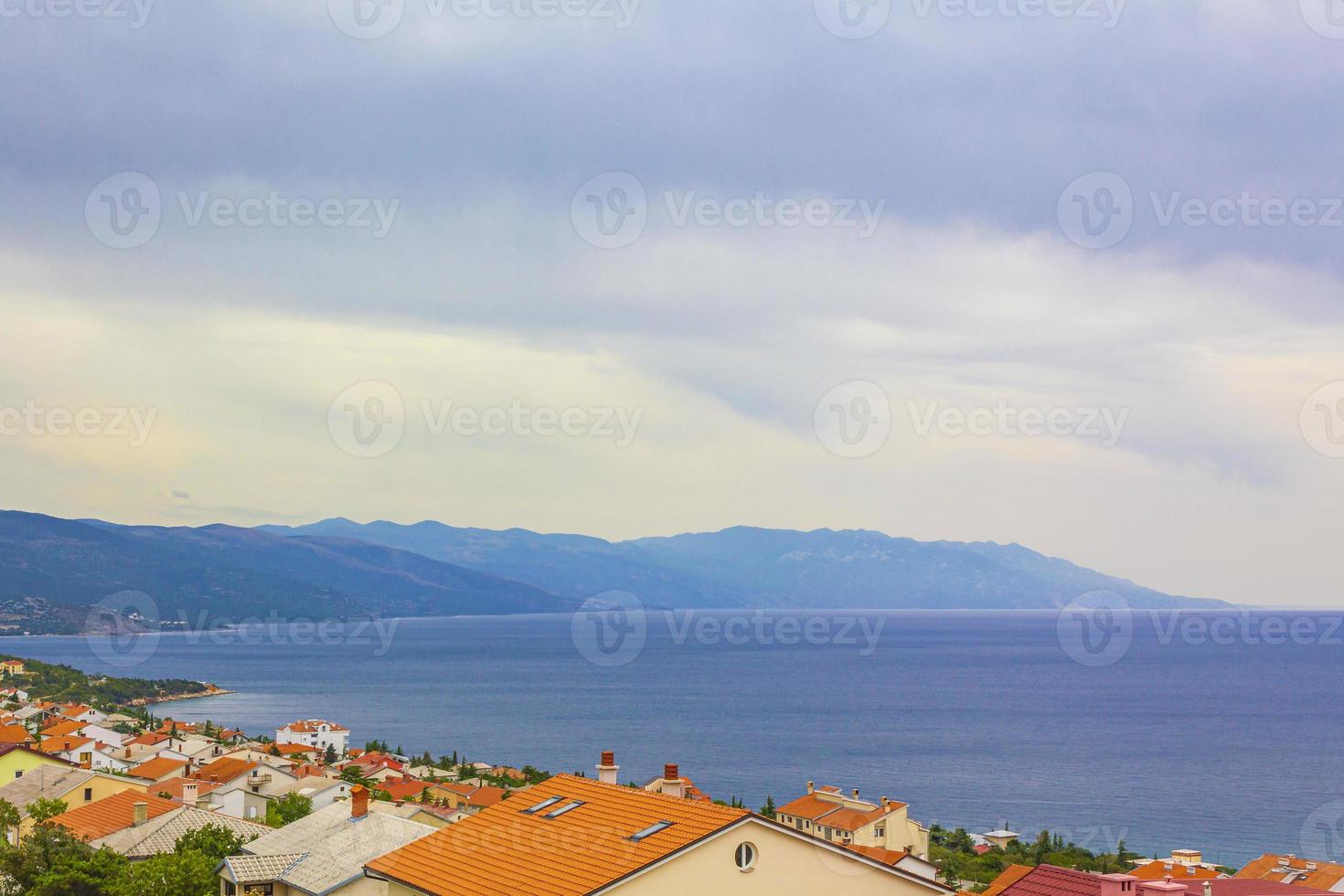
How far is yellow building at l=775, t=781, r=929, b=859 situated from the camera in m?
46.6

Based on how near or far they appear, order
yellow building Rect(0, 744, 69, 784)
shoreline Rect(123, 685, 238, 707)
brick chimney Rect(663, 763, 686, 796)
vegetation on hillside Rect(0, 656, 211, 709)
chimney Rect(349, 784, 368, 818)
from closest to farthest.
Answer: brick chimney Rect(663, 763, 686, 796), chimney Rect(349, 784, 368, 818), yellow building Rect(0, 744, 69, 784), vegetation on hillside Rect(0, 656, 211, 709), shoreline Rect(123, 685, 238, 707)

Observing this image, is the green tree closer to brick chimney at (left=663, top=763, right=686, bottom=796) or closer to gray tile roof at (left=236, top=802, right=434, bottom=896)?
gray tile roof at (left=236, top=802, right=434, bottom=896)

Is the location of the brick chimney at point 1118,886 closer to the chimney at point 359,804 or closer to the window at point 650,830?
the window at point 650,830

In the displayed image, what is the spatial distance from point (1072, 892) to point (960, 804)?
66581mm

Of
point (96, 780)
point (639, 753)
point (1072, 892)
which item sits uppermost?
point (1072, 892)

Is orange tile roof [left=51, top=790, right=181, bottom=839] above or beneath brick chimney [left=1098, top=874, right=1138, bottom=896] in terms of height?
beneath

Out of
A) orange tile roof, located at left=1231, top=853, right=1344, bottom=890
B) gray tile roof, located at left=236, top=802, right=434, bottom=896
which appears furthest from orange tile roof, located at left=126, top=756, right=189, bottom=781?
orange tile roof, located at left=1231, top=853, right=1344, bottom=890

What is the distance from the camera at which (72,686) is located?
119 m

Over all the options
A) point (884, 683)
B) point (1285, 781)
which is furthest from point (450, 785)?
point (884, 683)

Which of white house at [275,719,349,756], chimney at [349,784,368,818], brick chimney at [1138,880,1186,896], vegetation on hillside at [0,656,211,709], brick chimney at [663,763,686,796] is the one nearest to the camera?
brick chimney at [1138,880,1186,896]

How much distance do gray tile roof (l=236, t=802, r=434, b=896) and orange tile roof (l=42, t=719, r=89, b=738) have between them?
142 ft

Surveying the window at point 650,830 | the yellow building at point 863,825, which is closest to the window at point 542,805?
the window at point 650,830

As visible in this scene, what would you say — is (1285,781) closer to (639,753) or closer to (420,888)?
(639,753)

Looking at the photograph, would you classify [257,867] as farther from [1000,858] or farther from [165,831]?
[1000,858]
